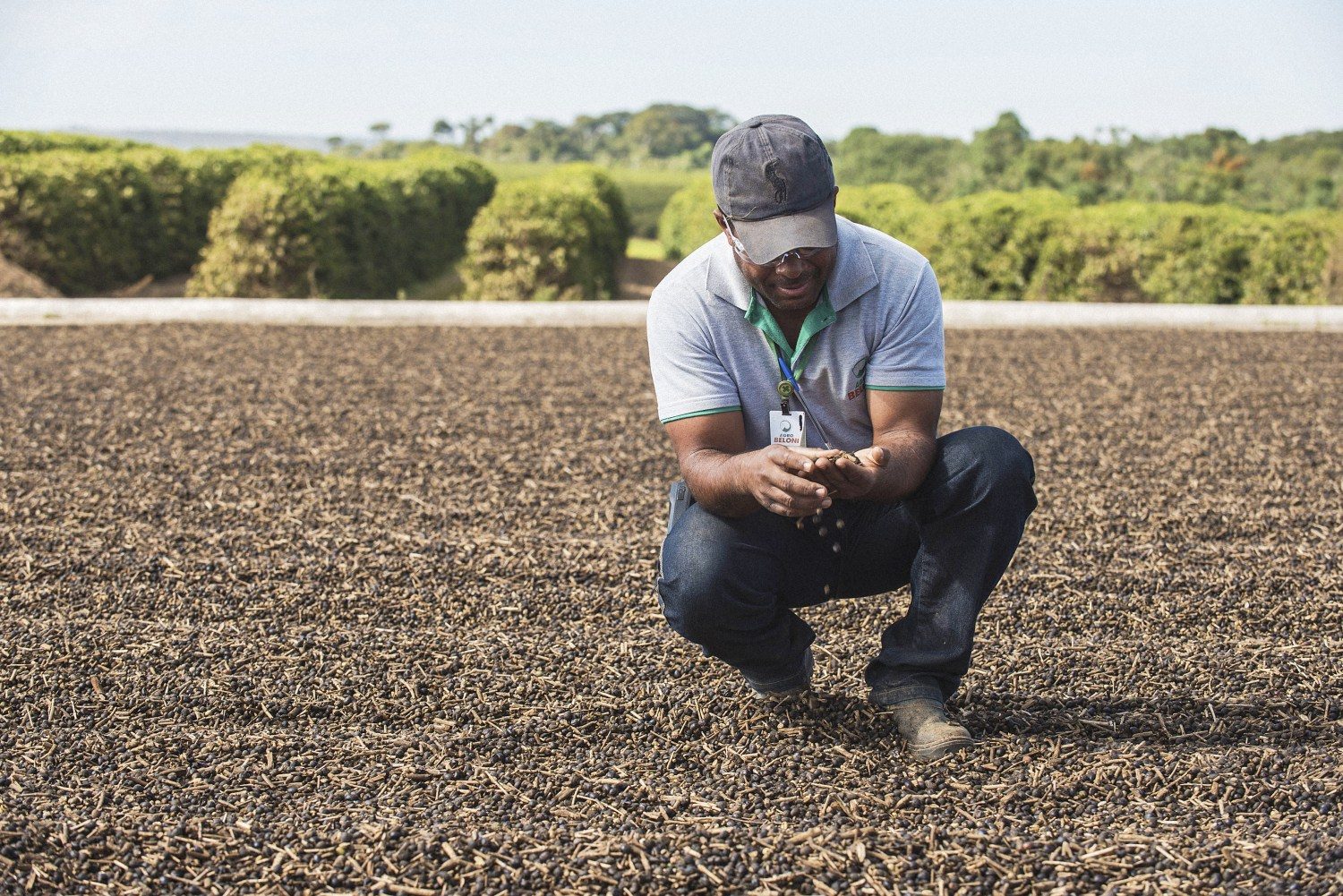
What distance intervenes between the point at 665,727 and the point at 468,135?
183 feet

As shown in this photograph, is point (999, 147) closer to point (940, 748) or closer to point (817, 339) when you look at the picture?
point (817, 339)

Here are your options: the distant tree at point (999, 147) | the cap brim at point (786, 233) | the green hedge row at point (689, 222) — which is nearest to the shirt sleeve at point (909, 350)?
the cap brim at point (786, 233)

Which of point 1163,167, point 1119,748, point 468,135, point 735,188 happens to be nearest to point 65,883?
point 735,188

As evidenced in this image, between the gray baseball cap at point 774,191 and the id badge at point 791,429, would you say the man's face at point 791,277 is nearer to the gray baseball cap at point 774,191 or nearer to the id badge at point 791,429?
the gray baseball cap at point 774,191

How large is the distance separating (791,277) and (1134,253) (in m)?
10.1

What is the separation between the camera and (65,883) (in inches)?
85.9

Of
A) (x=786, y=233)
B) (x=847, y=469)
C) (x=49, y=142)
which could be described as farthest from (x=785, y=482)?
(x=49, y=142)

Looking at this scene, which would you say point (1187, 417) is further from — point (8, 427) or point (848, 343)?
point (8, 427)

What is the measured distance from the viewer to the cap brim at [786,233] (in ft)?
8.03

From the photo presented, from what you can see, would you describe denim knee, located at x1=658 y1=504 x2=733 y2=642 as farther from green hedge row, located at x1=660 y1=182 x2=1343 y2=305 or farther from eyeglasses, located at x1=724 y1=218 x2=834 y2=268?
green hedge row, located at x1=660 y1=182 x2=1343 y2=305

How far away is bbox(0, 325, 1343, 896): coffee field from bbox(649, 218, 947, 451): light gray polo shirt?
29.2 inches

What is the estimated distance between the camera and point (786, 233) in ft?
8.05

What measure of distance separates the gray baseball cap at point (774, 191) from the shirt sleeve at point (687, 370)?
223 millimetres

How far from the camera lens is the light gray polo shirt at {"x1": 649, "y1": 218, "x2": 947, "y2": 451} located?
2.58 m
